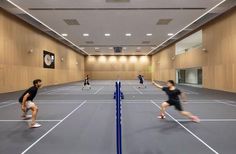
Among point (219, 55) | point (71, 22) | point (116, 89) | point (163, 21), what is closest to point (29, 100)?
point (116, 89)

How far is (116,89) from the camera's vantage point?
4.28m

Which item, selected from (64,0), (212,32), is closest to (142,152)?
(64,0)

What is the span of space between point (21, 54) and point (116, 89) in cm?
1712

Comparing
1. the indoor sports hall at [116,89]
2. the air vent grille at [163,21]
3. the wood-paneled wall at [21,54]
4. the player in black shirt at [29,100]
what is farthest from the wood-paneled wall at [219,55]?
the wood-paneled wall at [21,54]

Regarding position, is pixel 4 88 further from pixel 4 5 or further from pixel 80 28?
pixel 80 28

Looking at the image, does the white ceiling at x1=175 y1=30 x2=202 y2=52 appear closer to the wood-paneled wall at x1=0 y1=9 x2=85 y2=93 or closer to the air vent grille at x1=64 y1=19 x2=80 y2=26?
the air vent grille at x1=64 y1=19 x2=80 y2=26

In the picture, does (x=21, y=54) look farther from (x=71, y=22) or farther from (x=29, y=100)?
(x=29, y=100)

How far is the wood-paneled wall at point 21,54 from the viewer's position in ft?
54.9

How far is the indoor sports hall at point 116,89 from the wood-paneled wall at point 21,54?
7 centimetres

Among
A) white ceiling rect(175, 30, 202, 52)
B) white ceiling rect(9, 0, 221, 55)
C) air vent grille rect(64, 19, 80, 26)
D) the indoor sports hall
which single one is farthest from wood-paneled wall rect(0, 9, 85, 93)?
white ceiling rect(175, 30, 202, 52)

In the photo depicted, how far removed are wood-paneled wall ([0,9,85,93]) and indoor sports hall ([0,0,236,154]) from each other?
7 cm

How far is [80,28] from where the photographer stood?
2122 cm

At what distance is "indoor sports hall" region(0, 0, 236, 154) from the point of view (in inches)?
206

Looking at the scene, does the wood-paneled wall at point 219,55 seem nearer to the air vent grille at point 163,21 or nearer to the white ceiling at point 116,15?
the white ceiling at point 116,15
